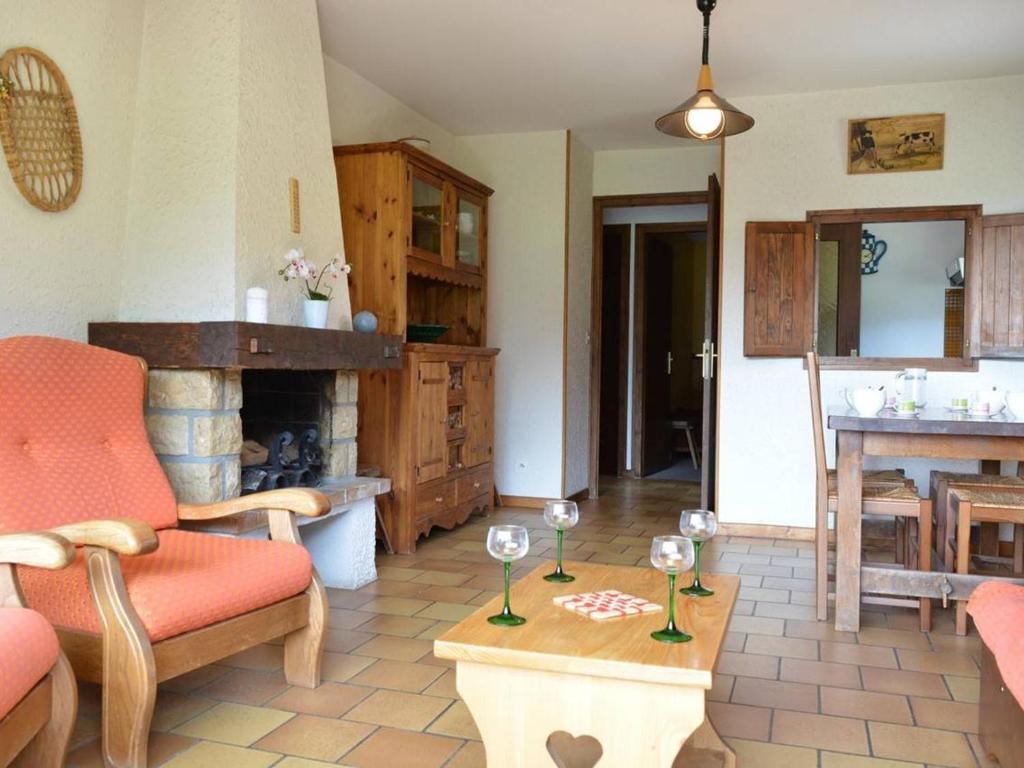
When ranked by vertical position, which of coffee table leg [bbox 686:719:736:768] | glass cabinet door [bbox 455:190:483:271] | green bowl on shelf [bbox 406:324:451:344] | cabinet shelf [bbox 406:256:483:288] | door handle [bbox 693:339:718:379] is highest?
glass cabinet door [bbox 455:190:483:271]

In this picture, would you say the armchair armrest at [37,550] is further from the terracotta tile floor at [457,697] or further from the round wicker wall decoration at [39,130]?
the round wicker wall decoration at [39,130]

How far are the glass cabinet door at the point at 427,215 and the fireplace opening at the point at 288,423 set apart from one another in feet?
3.21

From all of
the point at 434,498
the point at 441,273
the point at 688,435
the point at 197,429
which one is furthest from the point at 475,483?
the point at 688,435

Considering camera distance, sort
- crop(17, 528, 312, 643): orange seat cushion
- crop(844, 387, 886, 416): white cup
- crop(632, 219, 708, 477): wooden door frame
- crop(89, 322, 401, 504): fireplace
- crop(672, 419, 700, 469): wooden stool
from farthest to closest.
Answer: crop(672, 419, 700, 469): wooden stool < crop(632, 219, 708, 477): wooden door frame < crop(844, 387, 886, 416): white cup < crop(89, 322, 401, 504): fireplace < crop(17, 528, 312, 643): orange seat cushion

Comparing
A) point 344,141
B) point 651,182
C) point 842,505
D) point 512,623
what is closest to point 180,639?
point 512,623

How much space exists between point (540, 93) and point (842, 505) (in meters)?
2.88

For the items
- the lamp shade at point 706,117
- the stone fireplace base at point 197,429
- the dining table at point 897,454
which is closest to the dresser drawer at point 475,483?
the stone fireplace base at point 197,429

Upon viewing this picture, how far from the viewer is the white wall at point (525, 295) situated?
18.8 ft

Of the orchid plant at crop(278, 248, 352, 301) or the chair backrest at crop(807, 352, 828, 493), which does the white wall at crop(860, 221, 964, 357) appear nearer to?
the chair backrest at crop(807, 352, 828, 493)

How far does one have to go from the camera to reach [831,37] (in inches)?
159

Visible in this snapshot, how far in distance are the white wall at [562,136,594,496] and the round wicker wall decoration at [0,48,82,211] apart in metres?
3.25

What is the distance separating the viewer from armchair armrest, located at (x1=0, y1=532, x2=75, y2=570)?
5.99ft

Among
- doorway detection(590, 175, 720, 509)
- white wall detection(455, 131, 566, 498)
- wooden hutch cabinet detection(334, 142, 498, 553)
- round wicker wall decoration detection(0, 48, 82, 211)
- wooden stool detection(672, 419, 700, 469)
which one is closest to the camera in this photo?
round wicker wall decoration detection(0, 48, 82, 211)

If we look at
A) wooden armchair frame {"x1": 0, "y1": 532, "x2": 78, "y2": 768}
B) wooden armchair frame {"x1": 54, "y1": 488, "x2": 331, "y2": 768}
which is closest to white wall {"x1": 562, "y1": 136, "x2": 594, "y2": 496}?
wooden armchair frame {"x1": 54, "y1": 488, "x2": 331, "y2": 768}
